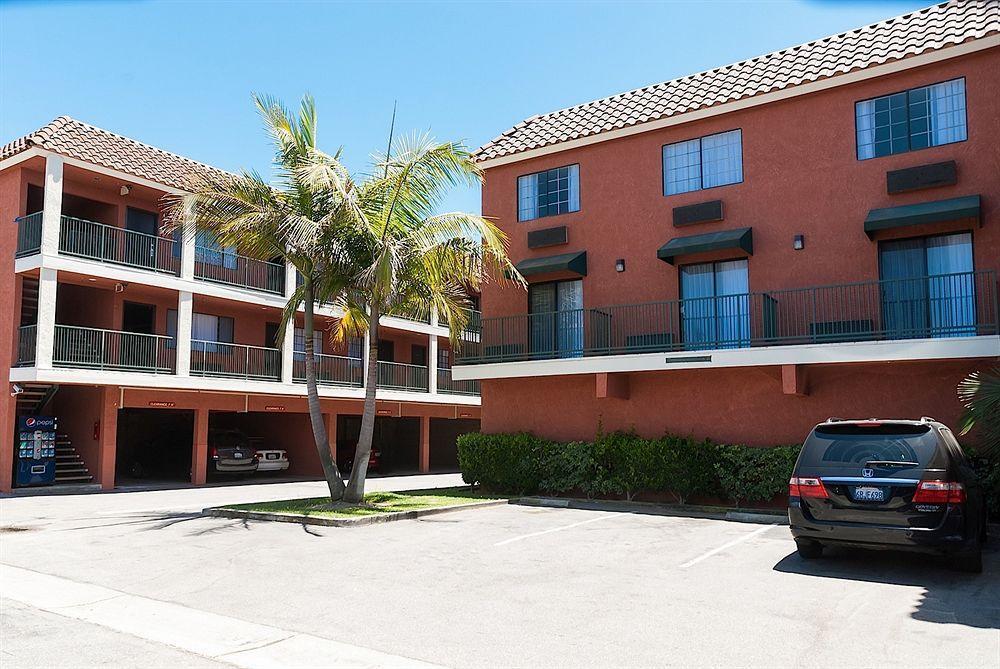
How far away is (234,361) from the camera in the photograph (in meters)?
25.5

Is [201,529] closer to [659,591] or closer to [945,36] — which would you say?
[659,591]

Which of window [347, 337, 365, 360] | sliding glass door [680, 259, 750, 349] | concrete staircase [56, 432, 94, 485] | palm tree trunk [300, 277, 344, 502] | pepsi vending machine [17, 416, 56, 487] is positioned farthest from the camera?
window [347, 337, 365, 360]

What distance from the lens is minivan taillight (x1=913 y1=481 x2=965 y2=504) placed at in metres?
8.62

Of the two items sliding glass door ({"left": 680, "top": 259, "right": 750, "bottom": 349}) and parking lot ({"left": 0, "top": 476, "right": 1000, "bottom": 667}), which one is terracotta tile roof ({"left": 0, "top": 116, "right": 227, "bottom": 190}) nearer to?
parking lot ({"left": 0, "top": 476, "right": 1000, "bottom": 667})

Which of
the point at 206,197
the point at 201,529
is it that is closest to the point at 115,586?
the point at 201,529

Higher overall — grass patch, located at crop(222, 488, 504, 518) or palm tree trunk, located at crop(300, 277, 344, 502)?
palm tree trunk, located at crop(300, 277, 344, 502)

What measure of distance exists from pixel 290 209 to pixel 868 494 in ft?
38.0

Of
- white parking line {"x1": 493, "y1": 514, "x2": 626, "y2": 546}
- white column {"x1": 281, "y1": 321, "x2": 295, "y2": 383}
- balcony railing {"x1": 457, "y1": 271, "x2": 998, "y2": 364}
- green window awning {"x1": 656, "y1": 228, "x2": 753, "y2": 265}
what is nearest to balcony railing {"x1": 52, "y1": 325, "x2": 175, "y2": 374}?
white column {"x1": 281, "y1": 321, "x2": 295, "y2": 383}

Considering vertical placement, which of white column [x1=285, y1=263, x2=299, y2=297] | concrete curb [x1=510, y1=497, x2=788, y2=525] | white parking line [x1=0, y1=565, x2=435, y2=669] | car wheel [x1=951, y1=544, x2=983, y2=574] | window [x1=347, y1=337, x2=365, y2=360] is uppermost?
white column [x1=285, y1=263, x2=299, y2=297]

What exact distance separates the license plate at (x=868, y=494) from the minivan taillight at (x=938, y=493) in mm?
335

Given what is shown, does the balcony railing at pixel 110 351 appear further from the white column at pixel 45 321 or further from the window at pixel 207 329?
the window at pixel 207 329

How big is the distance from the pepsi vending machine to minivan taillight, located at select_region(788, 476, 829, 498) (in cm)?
1998

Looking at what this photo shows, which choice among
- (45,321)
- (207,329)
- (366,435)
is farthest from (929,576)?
(207,329)

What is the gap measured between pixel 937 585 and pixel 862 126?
10683 mm
